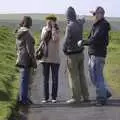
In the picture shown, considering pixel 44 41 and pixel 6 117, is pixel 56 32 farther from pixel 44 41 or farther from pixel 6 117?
pixel 6 117

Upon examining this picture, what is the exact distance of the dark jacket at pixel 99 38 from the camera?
13.2 meters

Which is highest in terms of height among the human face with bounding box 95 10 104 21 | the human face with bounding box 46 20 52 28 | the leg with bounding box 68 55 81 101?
the human face with bounding box 95 10 104 21

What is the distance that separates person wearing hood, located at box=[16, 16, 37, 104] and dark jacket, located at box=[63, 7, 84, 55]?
0.75 metres

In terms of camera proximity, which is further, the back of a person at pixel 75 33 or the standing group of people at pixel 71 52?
the back of a person at pixel 75 33

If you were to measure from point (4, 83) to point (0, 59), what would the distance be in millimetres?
6081

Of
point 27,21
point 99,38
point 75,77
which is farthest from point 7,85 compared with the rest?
point 99,38


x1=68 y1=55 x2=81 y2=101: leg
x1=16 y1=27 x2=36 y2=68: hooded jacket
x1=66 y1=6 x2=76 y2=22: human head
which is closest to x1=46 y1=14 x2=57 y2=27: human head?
x1=66 y1=6 x2=76 y2=22: human head

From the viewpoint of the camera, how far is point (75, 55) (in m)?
13.6

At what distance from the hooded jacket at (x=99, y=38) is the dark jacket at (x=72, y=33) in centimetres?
30

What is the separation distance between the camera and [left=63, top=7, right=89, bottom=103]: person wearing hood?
44.0 ft

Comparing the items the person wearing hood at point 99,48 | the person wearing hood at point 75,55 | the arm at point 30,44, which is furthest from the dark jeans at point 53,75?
the person wearing hood at point 99,48

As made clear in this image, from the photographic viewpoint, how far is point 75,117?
12.2m

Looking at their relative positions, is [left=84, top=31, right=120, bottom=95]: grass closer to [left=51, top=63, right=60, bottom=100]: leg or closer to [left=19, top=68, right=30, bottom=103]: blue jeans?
[left=51, top=63, right=60, bottom=100]: leg

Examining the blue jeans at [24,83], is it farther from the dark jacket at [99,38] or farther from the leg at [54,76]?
the dark jacket at [99,38]
